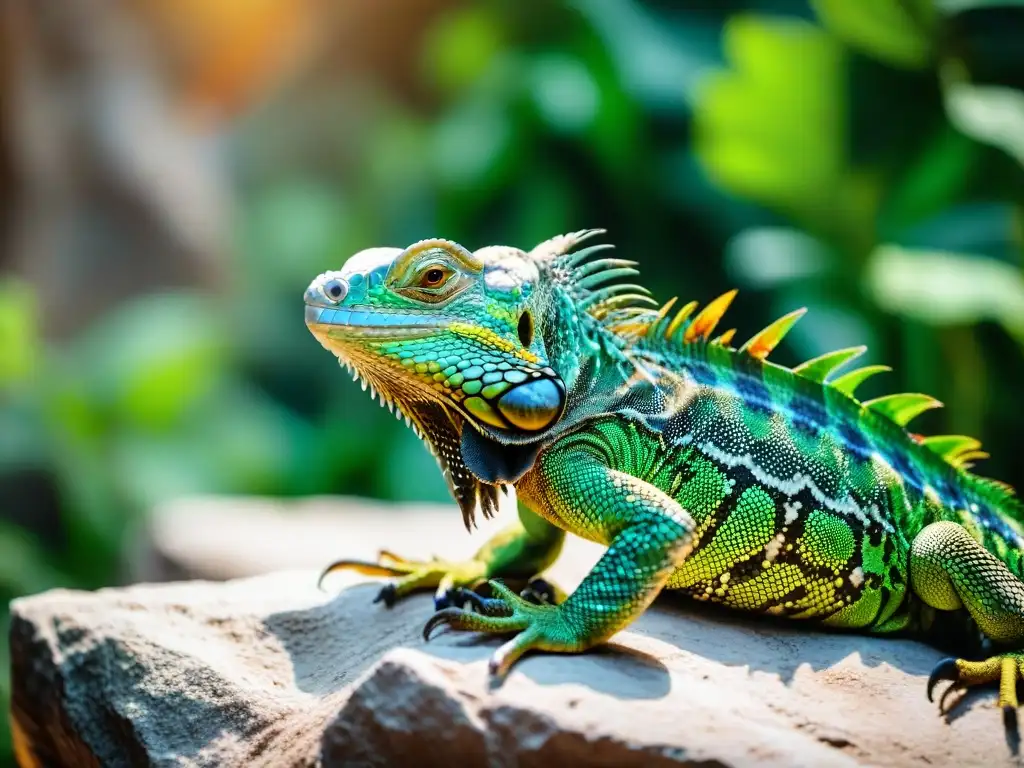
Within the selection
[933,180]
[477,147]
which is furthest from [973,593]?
[477,147]

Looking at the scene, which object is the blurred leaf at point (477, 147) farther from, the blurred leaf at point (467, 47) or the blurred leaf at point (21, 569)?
the blurred leaf at point (21, 569)

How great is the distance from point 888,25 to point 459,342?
5.25 m

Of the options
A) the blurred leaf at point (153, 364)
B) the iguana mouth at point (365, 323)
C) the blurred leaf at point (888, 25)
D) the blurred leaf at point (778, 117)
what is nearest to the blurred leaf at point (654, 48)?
the blurred leaf at point (778, 117)

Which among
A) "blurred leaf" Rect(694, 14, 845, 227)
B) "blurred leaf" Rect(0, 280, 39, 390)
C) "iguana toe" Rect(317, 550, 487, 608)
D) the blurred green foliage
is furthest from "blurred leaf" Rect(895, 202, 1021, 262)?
"blurred leaf" Rect(0, 280, 39, 390)

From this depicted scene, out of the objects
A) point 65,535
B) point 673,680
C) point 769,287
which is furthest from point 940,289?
point 65,535

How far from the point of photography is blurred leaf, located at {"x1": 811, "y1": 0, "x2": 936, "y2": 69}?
7.00m

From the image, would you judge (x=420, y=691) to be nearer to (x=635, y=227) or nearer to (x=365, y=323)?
(x=365, y=323)

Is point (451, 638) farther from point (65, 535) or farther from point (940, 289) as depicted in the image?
point (65, 535)

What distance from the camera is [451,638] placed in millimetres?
3232

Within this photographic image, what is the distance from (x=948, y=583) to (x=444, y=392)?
1.96m

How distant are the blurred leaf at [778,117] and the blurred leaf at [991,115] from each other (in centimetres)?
88

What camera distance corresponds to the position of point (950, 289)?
20.3 feet

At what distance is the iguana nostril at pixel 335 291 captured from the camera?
332 centimetres

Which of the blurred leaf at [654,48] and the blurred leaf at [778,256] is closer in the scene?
the blurred leaf at [778,256]
